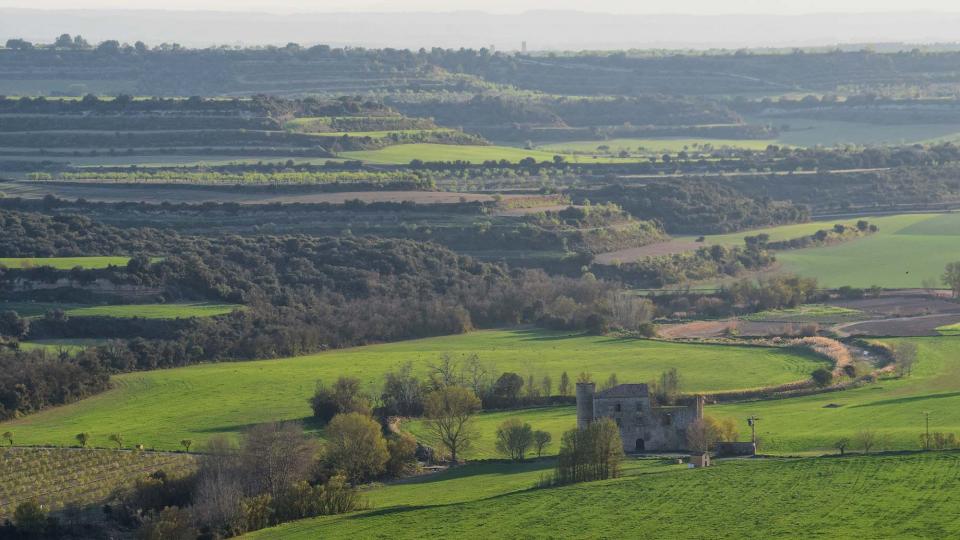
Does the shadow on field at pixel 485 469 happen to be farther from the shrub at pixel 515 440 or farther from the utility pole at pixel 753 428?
the utility pole at pixel 753 428

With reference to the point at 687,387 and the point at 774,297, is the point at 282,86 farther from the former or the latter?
the point at 687,387

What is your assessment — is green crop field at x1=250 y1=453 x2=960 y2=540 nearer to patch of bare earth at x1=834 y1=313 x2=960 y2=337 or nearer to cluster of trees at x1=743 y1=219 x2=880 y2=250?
patch of bare earth at x1=834 y1=313 x2=960 y2=337

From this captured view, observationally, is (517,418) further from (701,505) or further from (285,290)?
(285,290)

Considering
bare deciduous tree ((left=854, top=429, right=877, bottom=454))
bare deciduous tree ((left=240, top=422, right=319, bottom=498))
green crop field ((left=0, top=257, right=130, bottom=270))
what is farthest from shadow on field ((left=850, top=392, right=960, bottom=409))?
green crop field ((left=0, top=257, right=130, bottom=270))

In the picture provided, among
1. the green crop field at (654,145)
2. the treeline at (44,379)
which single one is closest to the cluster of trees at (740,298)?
the treeline at (44,379)

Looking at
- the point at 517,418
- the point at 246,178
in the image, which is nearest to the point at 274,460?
the point at 517,418

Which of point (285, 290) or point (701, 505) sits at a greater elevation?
point (701, 505)
